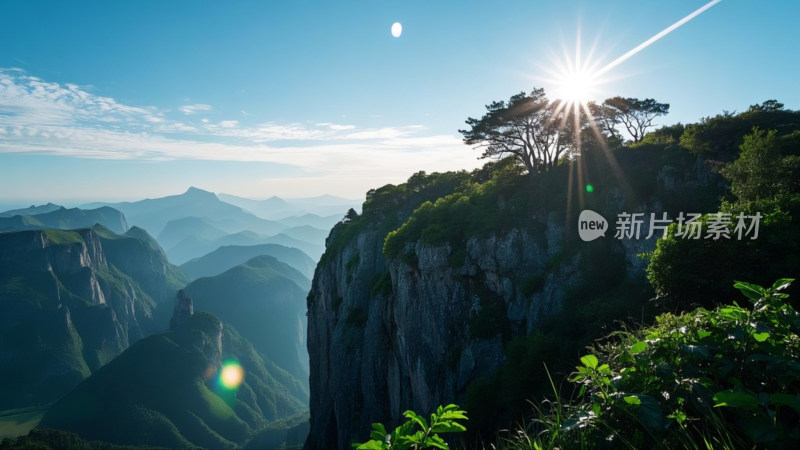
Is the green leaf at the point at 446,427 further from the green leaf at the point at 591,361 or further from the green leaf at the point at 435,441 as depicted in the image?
the green leaf at the point at 591,361

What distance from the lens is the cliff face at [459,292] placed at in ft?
77.4

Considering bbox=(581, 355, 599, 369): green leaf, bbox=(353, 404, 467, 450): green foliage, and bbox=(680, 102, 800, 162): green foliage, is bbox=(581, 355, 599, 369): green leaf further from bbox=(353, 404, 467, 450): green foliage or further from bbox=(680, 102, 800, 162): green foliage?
bbox=(680, 102, 800, 162): green foliage

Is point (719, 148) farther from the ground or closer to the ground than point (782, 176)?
farther from the ground

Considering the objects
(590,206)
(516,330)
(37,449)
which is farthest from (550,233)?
(37,449)

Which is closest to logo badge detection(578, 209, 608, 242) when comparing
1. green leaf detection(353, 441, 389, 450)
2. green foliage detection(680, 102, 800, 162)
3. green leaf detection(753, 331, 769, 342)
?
green foliage detection(680, 102, 800, 162)

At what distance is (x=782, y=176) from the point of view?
1584 centimetres

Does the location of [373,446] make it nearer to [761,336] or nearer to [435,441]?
[435,441]

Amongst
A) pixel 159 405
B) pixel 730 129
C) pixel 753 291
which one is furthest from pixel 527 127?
pixel 159 405

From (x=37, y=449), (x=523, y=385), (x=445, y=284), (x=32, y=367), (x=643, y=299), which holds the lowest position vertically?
(x=32, y=367)

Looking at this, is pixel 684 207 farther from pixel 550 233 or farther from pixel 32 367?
pixel 32 367

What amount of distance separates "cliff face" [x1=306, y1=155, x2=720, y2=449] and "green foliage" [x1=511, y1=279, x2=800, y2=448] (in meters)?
18.6

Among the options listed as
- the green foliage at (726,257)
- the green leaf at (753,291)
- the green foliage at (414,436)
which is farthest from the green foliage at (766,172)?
the green foliage at (414,436)

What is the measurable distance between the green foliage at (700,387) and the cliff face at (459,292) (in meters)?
18.6

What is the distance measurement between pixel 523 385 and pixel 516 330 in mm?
6792
